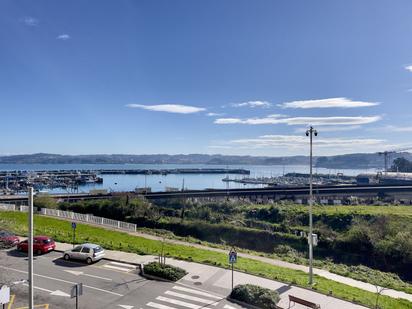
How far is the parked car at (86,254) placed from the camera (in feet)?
78.3

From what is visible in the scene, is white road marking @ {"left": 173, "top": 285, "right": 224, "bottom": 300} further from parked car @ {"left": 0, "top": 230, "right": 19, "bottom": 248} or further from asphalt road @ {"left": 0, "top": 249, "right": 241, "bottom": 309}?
parked car @ {"left": 0, "top": 230, "right": 19, "bottom": 248}

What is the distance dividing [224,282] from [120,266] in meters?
7.49

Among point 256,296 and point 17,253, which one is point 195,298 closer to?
point 256,296

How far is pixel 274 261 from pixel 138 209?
3467 centimetres

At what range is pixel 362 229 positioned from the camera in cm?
4391

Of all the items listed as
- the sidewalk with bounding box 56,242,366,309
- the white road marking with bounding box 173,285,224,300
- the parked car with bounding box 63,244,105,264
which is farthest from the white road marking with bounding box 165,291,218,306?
the parked car with bounding box 63,244,105,264

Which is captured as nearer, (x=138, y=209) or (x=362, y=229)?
(x=362, y=229)

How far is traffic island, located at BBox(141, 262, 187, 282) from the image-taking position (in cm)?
2089

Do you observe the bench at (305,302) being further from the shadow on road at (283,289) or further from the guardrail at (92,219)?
the guardrail at (92,219)

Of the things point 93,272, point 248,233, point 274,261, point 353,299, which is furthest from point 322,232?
point 93,272

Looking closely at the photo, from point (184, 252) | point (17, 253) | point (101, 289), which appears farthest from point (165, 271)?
point (17, 253)

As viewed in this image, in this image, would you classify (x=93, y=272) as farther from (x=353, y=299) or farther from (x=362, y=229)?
(x=362, y=229)

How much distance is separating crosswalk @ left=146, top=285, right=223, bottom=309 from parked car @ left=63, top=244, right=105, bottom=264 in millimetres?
7526

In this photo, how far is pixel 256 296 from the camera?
17.5 metres
